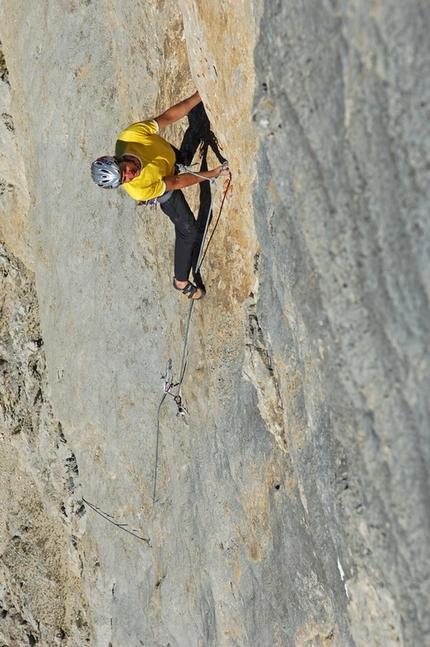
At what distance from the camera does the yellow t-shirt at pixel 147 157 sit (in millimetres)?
5609

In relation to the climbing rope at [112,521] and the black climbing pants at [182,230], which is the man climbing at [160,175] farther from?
the climbing rope at [112,521]

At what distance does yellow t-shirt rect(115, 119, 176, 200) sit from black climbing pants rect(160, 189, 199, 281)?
0.85 feet

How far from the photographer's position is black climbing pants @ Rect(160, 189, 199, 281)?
6006mm

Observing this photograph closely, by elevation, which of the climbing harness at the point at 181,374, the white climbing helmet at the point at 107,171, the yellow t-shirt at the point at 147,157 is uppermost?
the yellow t-shirt at the point at 147,157

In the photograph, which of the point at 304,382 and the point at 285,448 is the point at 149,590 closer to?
the point at 285,448

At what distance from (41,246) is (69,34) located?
2760mm

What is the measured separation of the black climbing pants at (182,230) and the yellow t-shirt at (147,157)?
261 mm

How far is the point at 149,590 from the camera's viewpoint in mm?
7480

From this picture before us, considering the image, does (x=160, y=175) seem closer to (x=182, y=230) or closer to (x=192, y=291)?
(x=182, y=230)

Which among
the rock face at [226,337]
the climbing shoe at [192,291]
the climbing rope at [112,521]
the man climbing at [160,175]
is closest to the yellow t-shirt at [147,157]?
the man climbing at [160,175]

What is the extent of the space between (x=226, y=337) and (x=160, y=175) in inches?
63.5

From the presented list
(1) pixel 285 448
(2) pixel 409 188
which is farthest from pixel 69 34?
(2) pixel 409 188

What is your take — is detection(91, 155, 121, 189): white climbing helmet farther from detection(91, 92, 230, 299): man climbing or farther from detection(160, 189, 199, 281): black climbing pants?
detection(160, 189, 199, 281): black climbing pants

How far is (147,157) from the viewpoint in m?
5.67
